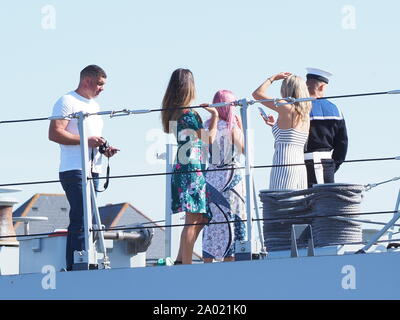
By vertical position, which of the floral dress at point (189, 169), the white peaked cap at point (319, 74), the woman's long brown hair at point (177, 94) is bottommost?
the floral dress at point (189, 169)

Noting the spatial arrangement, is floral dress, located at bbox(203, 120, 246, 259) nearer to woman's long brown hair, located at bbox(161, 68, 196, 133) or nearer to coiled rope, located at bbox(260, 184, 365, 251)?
coiled rope, located at bbox(260, 184, 365, 251)

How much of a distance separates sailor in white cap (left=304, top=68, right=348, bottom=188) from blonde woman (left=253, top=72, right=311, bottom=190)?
0.82 feet

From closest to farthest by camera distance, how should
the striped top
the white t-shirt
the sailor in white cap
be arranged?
1. the white t-shirt
2. the striped top
3. the sailor in white cap

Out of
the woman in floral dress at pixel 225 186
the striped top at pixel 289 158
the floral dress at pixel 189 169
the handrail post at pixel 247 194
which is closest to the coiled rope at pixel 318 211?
the striped top at pixel 289 158

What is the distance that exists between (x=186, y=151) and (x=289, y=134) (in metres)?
0.65

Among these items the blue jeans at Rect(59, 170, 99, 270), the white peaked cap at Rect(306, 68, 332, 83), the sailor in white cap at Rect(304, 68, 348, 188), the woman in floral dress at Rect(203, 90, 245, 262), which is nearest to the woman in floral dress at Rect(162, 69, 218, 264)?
the woman in floral dress at Rect(203, 90, 245, 262)

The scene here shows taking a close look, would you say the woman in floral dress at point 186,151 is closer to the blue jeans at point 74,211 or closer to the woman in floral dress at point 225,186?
the woman in floral dress at point 225,186

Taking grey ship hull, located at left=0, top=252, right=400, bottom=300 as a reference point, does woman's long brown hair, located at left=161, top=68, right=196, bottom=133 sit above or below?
above

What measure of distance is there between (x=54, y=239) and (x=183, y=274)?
1.32 m

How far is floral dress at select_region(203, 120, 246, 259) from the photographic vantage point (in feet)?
22.7

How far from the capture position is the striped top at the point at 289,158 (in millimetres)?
6730

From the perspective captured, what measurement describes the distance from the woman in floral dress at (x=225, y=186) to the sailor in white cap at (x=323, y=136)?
0.47 metres
